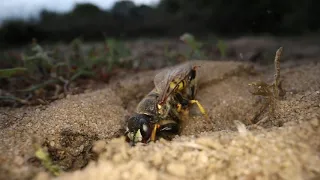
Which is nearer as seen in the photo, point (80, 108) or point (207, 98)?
point (80, 108)

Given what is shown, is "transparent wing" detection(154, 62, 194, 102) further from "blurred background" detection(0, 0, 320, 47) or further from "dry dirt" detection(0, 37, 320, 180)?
"blurred background" detection(0, 0, 320, 47)

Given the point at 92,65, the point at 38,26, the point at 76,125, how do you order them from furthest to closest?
the point at 38,26 < the point at 92,65 < the point at 76,125

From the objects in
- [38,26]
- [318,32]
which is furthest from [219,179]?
[38,26]

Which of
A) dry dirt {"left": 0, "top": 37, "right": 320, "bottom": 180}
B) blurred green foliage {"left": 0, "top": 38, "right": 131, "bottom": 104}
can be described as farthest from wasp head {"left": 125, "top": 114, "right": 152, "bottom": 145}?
blurred green foliage {"left": 0, "top": 38, "right": 131, "bottom": 104}

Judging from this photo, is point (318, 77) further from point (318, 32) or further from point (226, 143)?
point (318, 32)

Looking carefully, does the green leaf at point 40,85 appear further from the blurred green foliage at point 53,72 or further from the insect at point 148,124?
the insect at point 148,124

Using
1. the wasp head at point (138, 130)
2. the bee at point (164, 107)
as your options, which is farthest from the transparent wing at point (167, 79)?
the wasp head at point (138, 130)

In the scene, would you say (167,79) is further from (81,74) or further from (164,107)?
(81,74)
